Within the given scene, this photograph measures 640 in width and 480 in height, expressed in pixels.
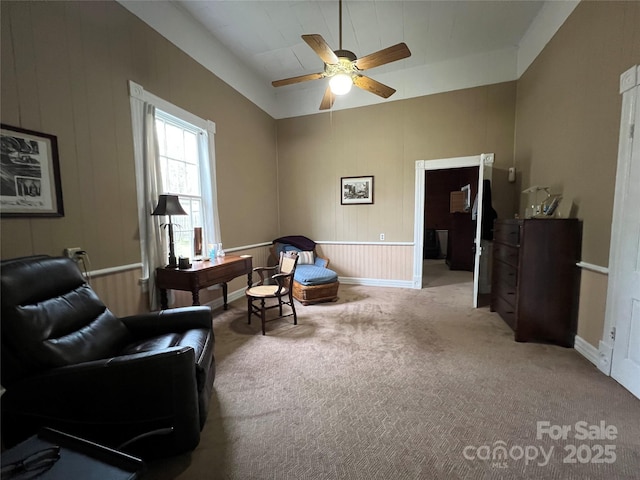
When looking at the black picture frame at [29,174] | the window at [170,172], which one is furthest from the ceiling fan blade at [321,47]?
the black picture frame at [29,174]

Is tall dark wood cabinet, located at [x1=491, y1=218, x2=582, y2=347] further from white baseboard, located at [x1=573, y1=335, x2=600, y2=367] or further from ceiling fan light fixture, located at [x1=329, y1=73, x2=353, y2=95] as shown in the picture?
ceiling fan light fixture, located at [x1=329, y1=73, x2=353, y2=95]

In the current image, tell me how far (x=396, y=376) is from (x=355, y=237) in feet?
9.78

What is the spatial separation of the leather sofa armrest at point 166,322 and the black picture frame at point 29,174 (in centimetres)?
97

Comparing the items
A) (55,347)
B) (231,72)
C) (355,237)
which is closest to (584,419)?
(55,347)

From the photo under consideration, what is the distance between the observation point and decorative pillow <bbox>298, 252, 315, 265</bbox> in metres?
4.56

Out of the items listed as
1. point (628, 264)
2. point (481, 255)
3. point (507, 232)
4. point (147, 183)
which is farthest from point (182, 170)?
point (481, 255)

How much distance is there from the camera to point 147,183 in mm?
2607

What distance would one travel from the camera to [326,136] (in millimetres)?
4824

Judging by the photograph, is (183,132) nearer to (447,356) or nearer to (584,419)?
(447,356)

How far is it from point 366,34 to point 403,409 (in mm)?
4092

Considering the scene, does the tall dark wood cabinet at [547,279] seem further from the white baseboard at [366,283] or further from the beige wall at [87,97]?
the beige wall at [87,97]

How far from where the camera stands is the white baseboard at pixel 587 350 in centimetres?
215

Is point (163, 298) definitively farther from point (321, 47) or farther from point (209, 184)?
point (321, 47)

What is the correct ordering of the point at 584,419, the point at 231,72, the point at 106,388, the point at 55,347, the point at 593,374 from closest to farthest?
the point at 106,388, the point at 55,347, the point at 584,419, the point at 593,374, the point at 231,72
